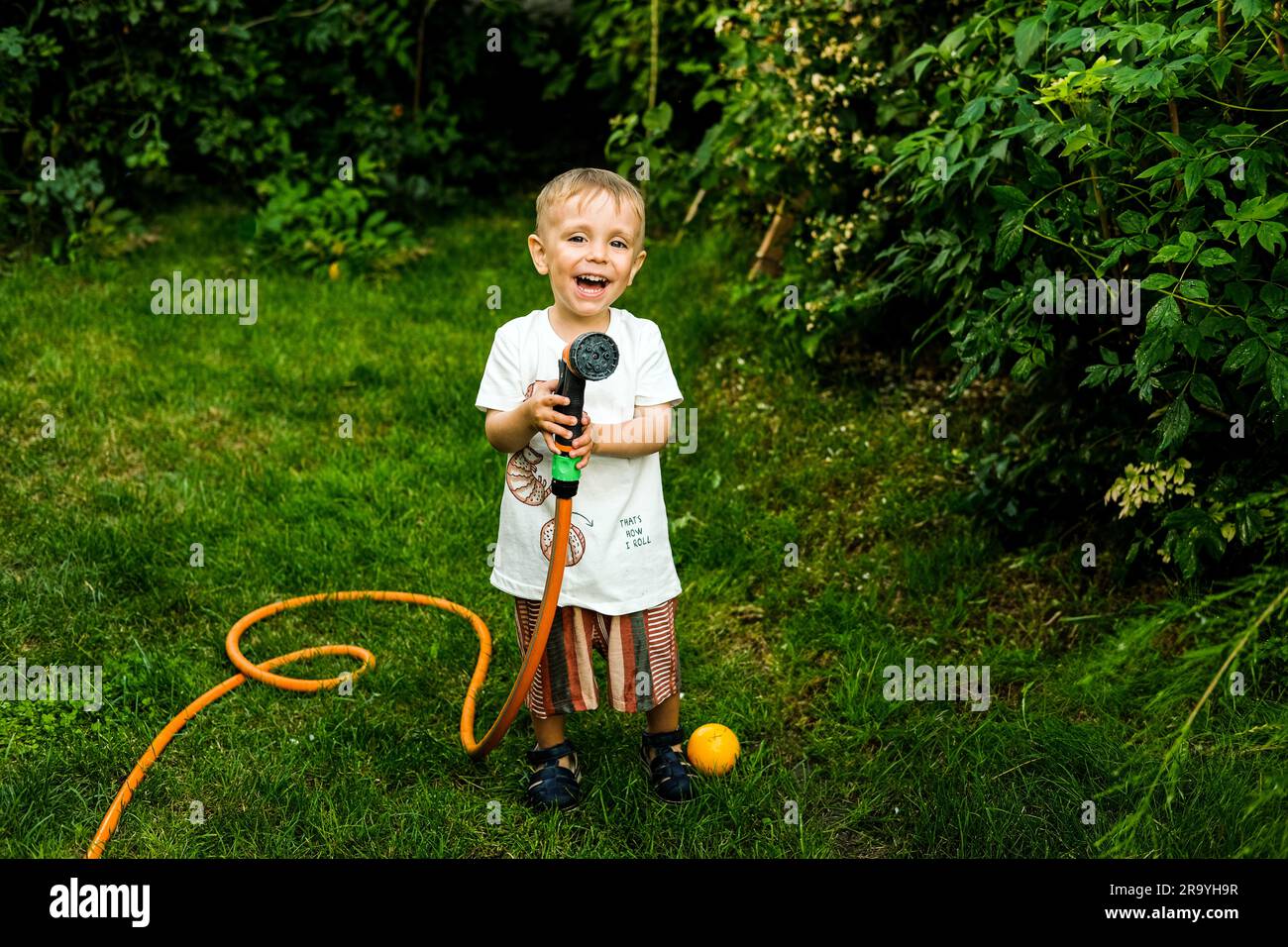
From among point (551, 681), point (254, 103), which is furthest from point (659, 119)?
point (551, 681)

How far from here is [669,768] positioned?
304 cm

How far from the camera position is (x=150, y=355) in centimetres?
502

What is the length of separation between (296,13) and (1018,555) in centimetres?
431

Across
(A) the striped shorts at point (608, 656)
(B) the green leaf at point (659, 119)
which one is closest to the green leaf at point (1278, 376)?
(A) the striped shorts at point (608, 656)

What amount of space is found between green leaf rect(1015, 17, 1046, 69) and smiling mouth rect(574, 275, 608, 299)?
1180 mm

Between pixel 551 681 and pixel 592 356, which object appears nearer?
pixel 592 356

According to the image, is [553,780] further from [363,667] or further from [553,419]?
[553,419]

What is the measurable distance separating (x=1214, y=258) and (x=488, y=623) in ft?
6.66

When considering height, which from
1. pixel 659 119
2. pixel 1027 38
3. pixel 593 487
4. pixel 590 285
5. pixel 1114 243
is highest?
pixel 659 119

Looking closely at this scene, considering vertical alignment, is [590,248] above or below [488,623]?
above

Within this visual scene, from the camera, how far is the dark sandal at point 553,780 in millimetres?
2969

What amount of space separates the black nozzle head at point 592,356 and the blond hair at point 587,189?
1.06 ft
